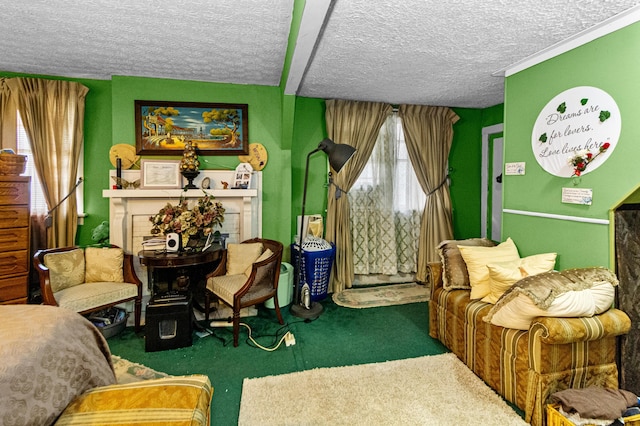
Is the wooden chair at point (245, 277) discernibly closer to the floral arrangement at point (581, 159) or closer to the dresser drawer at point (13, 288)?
the dresser drawer at point (13, 288)

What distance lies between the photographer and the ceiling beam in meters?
1.77

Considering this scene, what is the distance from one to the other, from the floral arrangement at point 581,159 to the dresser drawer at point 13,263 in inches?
181

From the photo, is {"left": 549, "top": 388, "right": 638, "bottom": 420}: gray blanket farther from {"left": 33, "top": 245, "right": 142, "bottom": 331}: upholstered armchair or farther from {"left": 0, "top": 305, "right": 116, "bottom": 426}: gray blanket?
{"left": 33, "top": 245, "right": 142, "bottom": 331}: upholstered armchair

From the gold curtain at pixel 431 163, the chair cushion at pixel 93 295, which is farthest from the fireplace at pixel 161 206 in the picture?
the gold curtain at pixel 431 163

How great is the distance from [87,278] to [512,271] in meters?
3.54

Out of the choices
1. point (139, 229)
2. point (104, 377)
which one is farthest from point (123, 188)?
point (104, 377)

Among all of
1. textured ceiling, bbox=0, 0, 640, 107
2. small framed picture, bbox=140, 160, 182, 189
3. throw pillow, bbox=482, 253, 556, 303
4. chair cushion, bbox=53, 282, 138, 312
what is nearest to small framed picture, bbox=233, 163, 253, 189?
small framed picture, bbox=140, 160, 182, 189

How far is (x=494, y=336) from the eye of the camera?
2100mm

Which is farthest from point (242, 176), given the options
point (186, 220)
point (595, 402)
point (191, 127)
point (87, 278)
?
point (595, 402)

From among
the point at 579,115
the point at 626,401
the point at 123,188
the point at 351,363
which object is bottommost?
the point at 351,363

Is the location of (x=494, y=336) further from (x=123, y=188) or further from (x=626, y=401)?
(x=123, y=188)

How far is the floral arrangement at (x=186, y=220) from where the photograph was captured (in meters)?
2.91

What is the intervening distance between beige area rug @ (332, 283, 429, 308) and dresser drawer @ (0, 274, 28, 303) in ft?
9.98

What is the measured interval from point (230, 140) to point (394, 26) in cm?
214
